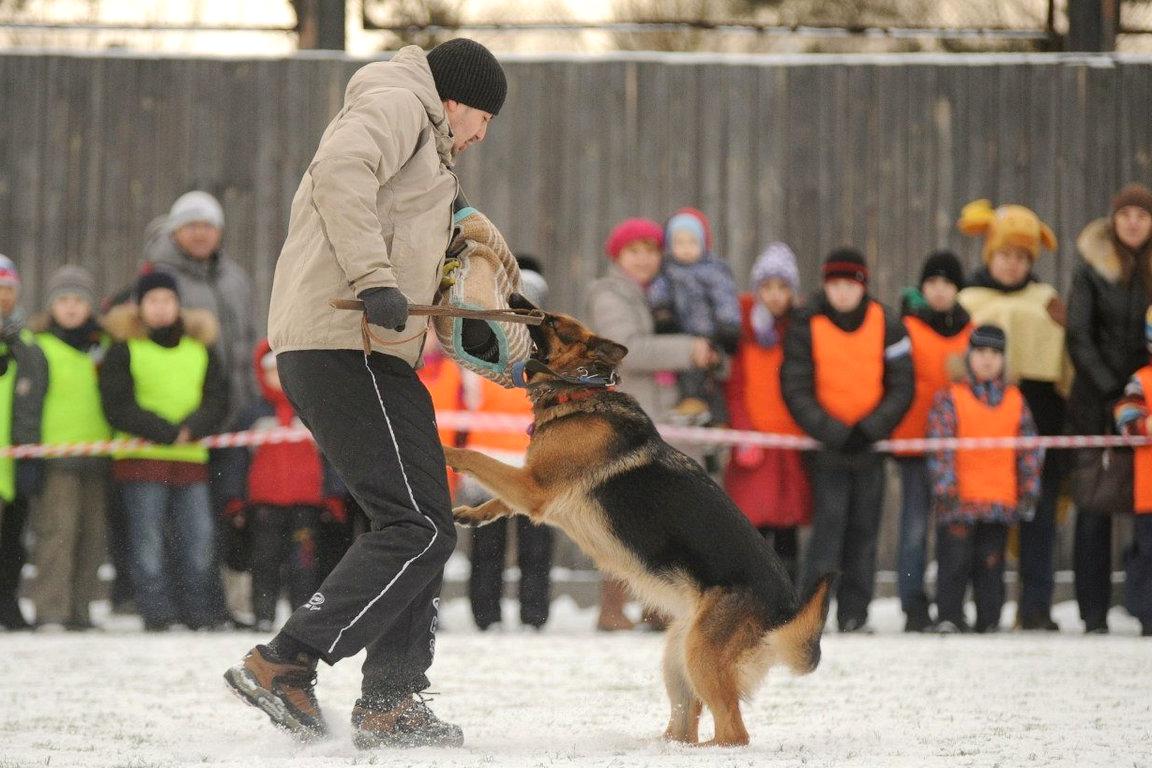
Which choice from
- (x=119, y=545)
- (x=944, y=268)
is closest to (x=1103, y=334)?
(x=944, y=268)

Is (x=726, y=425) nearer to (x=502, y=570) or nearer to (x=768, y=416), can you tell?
(x=768, y=416)

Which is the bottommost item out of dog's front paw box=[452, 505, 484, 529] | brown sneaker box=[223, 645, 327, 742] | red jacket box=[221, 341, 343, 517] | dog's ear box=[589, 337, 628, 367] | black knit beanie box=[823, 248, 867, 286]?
brown sneaker box=[223, 645, 327, 742]

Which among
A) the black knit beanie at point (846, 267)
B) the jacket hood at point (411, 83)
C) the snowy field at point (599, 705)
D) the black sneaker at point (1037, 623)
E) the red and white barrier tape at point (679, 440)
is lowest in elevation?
the black sneaker at point (1037, 623)

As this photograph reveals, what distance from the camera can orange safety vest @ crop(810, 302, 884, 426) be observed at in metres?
7.63

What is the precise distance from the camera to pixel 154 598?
7473 mm

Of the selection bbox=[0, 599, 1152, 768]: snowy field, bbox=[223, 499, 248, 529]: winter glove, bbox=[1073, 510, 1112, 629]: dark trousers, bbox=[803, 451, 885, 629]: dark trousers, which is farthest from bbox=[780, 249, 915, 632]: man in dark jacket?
bbox=[223, 499, 248, 529]: winter glove

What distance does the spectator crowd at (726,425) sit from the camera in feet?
24.7

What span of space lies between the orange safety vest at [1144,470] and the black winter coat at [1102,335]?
185mm

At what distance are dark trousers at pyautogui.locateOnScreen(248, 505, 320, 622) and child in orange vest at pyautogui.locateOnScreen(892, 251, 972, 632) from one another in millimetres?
3031

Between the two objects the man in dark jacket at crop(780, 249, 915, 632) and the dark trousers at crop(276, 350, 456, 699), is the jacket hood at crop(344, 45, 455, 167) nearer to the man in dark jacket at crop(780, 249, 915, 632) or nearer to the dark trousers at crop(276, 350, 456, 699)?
the dark trousers at crop(276, 350, 456, 699)

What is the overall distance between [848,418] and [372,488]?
4.13m

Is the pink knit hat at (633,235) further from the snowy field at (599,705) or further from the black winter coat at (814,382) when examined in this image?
the snowy field at (599,705)

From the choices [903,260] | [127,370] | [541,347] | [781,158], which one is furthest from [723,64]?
[541,347]

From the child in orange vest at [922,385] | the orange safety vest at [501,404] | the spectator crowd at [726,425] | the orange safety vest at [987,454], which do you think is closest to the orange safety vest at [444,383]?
the spectator crowd at [726,425]
